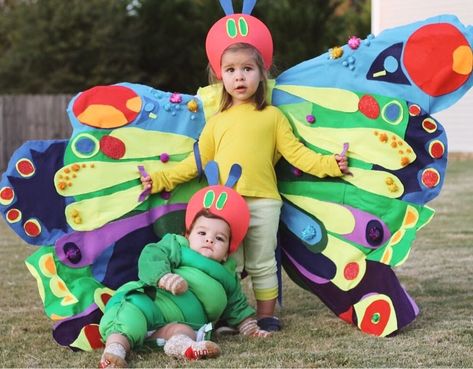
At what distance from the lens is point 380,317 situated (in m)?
4.06

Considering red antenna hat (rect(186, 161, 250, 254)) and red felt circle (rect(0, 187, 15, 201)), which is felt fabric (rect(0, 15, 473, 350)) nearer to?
red felt circle (rect(0, 187, 15, 201))

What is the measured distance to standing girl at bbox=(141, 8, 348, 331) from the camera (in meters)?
4.22

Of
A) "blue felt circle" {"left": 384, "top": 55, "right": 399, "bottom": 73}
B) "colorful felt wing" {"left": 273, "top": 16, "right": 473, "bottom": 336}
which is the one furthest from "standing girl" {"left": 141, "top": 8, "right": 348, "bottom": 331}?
"blue felt circle" {"left": 384, "top": 55, "right": 399, "bottom": 73}

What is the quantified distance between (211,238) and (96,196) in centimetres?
67

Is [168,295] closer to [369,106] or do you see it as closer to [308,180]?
[308,180]

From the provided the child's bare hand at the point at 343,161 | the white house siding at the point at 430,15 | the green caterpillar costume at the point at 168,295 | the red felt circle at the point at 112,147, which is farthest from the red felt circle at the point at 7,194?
the white house siding at the point at 430,15

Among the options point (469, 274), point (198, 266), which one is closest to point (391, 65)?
point (198, 266)

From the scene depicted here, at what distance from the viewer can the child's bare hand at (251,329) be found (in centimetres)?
411

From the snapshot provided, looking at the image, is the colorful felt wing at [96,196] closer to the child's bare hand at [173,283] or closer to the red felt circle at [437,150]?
the child's bare hand at [173,283]

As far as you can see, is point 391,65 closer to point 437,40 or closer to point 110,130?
point 437,40

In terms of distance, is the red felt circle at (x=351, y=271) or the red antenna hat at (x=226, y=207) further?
the red felt circle at (x=351, y=271)

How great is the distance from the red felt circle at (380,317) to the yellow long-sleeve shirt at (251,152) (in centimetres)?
66

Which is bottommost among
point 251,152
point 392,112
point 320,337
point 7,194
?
point 320,337

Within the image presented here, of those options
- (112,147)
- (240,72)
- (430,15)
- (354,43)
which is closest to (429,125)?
(354,43)
